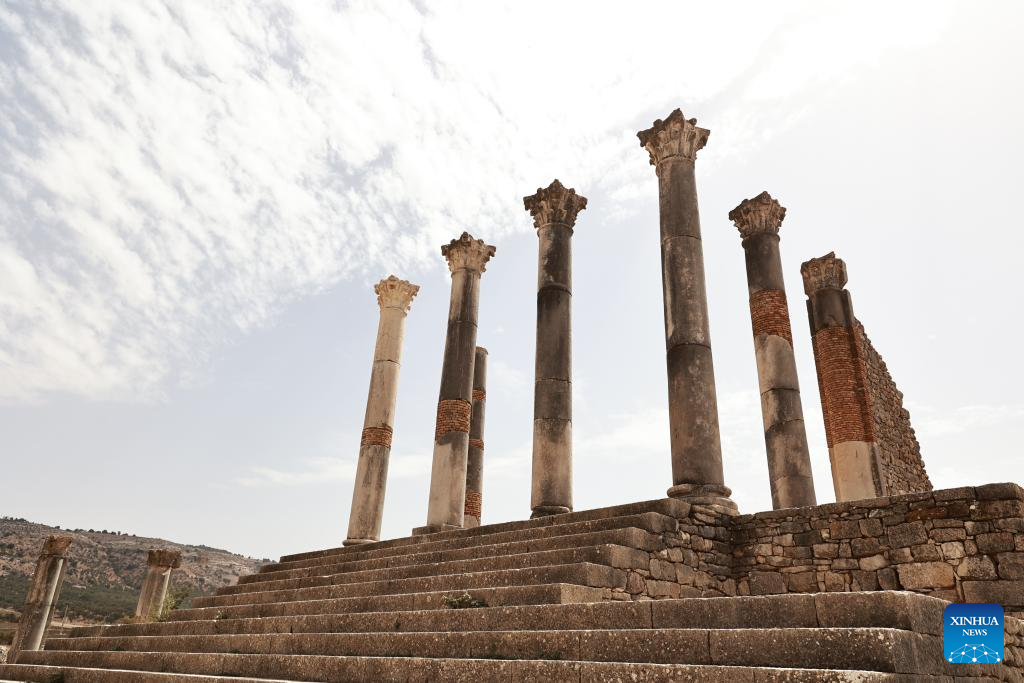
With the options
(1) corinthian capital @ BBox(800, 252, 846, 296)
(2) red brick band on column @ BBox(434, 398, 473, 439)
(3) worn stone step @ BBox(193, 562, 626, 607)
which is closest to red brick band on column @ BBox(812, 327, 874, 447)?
(1) corinthian capital @ BBox(800, 252, 846, 296)

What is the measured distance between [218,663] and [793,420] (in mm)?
10878

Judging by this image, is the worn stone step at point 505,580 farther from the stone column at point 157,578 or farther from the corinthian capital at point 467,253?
the stone column at point 157,578

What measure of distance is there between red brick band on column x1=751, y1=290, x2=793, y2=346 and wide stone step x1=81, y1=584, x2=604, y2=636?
8.46 m

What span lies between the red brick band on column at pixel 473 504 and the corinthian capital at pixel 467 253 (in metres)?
7.02

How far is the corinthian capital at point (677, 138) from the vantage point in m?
13.9

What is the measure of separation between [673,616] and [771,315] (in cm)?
1057

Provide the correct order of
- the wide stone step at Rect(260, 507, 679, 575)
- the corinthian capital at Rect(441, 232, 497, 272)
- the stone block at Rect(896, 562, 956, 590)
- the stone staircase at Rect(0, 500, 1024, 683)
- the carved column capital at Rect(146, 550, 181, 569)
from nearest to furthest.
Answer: the stone staircase at Rect(0, 500, 1024, 683)
the stone block at Rect(896, 562, 956, 590)
the wide stone step at Rect(260, 507, 679, 575)
the corinthian capital at Rect(441, 232, 497, 272)
the carved column capital at Rect(146, 550, 181, 569)

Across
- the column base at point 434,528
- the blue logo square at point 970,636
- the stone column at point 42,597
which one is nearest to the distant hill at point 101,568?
the stone column at point 42,597

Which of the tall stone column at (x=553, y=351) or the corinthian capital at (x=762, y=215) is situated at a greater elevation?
the corinthian capital at (x=762, y=215)

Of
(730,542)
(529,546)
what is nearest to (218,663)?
(529,546)

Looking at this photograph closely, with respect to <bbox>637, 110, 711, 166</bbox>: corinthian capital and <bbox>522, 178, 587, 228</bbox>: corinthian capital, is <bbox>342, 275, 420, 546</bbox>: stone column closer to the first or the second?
<bbox>522, 178, 587, 228</bbox>: corinthian capital

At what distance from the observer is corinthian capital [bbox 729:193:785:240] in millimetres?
14992

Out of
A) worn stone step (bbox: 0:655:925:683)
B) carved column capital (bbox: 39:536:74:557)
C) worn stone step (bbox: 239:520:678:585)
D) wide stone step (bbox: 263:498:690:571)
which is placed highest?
carved column capital (bbox: 39:536:74:557)

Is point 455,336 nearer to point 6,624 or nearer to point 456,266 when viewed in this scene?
point 456,266
